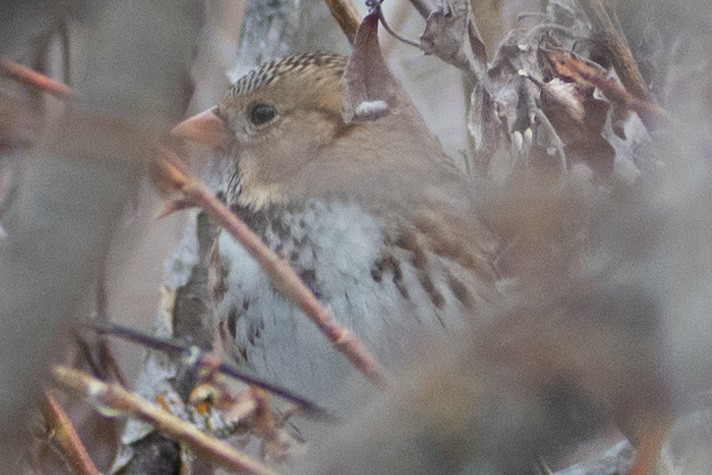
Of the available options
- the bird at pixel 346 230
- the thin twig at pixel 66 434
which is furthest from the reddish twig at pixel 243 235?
the thin twig at pixel 66 434

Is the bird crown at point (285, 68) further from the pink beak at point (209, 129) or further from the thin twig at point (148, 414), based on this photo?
the thin twig at point (148, 414)

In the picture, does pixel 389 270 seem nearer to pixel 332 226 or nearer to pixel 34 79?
pixel 332 226

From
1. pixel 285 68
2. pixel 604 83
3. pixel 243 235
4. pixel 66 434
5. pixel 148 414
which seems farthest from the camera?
pixel 285 68

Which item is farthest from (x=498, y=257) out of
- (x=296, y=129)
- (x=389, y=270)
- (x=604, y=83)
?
(x=296, y=129)

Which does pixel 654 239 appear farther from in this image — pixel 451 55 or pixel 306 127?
pixel 306 127

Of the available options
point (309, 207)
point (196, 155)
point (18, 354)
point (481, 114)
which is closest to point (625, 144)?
point (481, 114)

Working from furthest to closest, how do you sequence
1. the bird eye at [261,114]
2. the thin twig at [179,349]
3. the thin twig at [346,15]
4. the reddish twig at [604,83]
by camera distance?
1. the bird eye at [261,114]
2. the thin twig at [346,15]
3. the reddish twig at [604,83]
4. the thin twig at [179,349]

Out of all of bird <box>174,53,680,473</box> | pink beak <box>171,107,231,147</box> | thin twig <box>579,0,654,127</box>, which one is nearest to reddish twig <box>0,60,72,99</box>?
bird <box>174,53,680,473</box>
